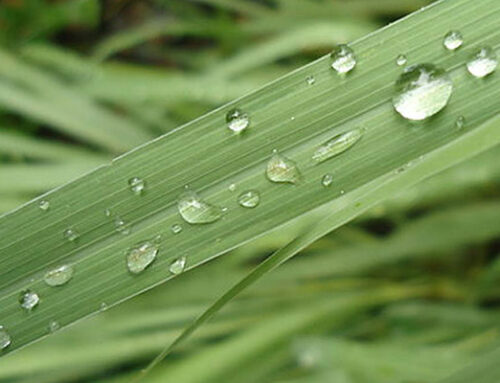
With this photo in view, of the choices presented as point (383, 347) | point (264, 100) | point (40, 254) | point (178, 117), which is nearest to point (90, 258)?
point (40, 254)

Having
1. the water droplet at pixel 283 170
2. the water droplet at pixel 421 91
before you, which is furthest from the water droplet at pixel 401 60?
the water droplet at pixel 283 170

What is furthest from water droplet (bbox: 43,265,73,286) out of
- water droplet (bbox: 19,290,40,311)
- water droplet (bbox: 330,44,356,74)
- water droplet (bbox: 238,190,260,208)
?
water droplet (bbox: 330,44,356,74)

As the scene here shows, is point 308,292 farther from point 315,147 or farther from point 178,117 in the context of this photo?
point 315,147

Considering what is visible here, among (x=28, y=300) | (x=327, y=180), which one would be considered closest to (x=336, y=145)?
(x=327, y=180)

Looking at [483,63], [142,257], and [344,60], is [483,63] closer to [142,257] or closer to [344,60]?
[344,60]

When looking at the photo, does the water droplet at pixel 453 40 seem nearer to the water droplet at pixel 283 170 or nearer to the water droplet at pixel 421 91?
the water droplet at pixel 421 91
